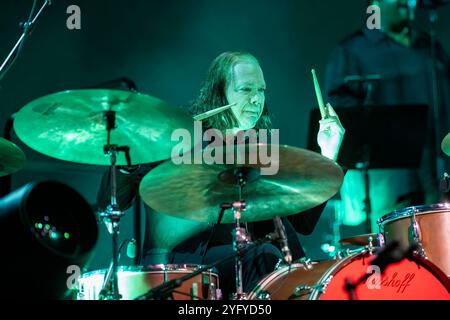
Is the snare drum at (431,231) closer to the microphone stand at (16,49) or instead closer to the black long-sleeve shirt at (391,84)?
the black long-sleeve shirt at (391,84)

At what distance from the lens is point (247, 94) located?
2949 mm

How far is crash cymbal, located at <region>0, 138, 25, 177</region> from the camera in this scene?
7.59ft

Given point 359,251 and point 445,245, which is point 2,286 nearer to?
point 359,251

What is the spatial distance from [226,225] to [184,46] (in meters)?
1.78

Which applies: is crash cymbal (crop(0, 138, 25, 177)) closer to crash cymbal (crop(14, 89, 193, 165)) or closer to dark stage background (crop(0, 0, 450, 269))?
crash cymbal (crop(14, 89, 193, 165))

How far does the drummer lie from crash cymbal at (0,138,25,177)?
0.38 meters

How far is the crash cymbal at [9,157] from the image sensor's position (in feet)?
7.59

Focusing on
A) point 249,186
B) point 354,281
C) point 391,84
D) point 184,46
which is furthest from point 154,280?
point 391,84

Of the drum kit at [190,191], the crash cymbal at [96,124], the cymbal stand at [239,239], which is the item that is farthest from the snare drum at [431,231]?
the crash cymbal at [96,124]

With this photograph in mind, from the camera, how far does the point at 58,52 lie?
158 inches

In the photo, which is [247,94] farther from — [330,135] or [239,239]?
[239,239]

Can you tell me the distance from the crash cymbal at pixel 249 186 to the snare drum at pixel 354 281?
238 millimetres

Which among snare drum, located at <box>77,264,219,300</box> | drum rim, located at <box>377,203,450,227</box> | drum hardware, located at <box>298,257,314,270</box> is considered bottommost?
snare drum, located at <box>77,264,219,300</box>

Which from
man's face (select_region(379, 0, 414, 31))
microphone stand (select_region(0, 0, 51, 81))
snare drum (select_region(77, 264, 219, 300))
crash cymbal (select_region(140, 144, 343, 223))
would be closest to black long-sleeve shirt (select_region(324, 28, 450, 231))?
man's face (select_region(379, 0, 414, 31))
